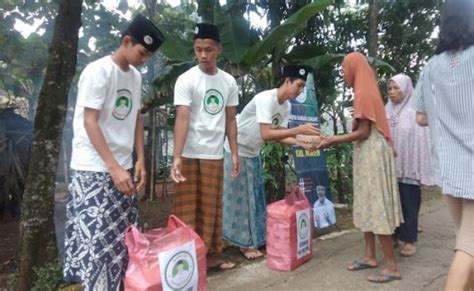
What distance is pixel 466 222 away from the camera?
6.66 ft

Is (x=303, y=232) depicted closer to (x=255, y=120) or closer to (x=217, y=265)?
(x=217, y=265)

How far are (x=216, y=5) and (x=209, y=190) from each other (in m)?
3.24

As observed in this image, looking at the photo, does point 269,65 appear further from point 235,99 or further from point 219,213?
point 219,213

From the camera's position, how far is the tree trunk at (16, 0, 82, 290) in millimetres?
2875

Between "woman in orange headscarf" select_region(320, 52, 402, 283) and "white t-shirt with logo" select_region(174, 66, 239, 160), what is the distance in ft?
2.80

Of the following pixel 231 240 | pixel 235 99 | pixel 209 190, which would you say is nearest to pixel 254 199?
pixel 231 240

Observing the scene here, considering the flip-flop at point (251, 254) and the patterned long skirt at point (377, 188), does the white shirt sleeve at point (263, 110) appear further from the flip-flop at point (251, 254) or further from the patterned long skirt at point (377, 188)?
the flip-flop at point (251, 254)

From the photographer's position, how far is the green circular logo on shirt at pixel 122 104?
2.18 metres

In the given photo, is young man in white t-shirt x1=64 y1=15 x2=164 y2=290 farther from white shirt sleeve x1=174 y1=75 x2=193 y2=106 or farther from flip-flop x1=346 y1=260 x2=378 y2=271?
flip-flop x1=346 y1=260 x2=378 y2=271

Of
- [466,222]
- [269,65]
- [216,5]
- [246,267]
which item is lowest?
[246,267]

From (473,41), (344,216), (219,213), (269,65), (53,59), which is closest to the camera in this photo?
(473,41)

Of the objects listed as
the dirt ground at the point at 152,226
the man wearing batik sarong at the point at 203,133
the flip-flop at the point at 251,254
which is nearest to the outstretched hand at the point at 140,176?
the man wearing batik sarong at the point at 203,133

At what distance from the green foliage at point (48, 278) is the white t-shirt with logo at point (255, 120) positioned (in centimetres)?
160

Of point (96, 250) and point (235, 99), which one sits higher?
point (235, 99)
